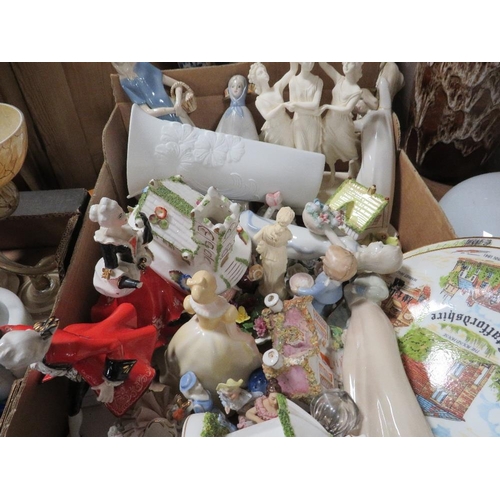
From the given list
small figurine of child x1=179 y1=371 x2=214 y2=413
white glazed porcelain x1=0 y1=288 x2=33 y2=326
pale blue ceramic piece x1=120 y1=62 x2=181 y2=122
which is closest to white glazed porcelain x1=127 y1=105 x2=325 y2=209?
pale blue ceramic piece x1=120 y1=62 x2=181 y2=122

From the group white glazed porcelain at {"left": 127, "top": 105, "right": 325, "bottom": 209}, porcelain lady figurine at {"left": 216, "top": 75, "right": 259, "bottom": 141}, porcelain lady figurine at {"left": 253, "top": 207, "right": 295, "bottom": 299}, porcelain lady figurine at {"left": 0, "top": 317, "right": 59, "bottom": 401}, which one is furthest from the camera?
porcelain lady figurine at {"left": 216, "top": 75, "right": 259, "bottom": 141}

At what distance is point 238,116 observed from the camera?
99 centimetres

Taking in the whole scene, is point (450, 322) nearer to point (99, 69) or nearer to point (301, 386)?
point (301, 386)

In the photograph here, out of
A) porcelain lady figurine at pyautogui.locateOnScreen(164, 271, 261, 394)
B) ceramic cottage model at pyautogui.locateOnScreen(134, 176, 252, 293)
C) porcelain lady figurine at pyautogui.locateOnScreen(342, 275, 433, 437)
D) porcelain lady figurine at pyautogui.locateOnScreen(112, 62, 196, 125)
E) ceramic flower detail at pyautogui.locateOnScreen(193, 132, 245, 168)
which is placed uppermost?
porcelain lady figurine at pyautogui.locateOnScreen(112, 62, 196, 125)

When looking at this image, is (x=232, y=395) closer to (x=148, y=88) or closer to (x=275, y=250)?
(x=275, y=250)

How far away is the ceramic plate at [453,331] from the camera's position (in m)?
0.65

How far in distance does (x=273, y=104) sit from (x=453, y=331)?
59cm

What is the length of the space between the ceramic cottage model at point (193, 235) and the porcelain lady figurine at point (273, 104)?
27 centimetres

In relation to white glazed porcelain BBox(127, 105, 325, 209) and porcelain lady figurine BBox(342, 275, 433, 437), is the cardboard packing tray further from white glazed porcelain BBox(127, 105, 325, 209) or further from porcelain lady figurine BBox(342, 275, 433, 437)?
porcelain lady figurine BBox(342, 275, 433, 437)

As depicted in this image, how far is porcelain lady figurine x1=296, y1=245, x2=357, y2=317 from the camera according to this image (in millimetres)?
702

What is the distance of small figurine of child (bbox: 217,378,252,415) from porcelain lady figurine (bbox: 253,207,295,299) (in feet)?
0.68

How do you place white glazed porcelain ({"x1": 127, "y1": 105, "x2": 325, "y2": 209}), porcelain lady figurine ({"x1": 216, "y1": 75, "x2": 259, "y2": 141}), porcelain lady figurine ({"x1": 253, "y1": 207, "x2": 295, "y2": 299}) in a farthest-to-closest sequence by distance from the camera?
porcelain lady figurine ({"x1": 216, "y1": 75, "x2": 259, "y2": 141}) < white glazed porcelain ({"x1": 127, "y1": 105, "x2": 325, "y2": 209}) < porcelain lady figurine ({"x1": 253, "y1": 207, "x2": 295, "y2": 299})

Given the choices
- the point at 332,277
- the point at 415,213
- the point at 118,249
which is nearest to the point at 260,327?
the point at 332,277

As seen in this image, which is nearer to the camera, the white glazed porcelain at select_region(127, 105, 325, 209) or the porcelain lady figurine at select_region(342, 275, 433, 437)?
the porcelain lady figurine at select_region(342, 275, 433, 437)
